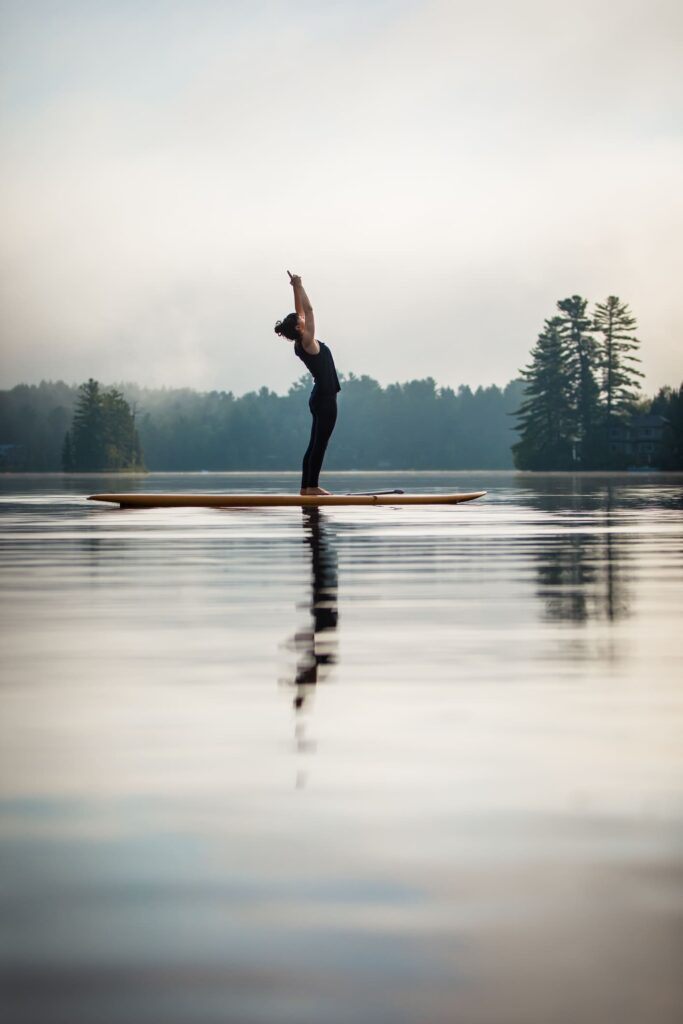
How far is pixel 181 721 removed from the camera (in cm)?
557

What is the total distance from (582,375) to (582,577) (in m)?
150

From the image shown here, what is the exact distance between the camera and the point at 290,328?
24.0m

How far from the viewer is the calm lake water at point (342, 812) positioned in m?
2.92

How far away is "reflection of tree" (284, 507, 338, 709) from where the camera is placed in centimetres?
655

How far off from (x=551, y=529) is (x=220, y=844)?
51.1ft

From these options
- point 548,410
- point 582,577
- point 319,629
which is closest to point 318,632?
point 319,629

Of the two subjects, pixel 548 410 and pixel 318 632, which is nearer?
pixel 318 632

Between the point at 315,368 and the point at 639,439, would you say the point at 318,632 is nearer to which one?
the point at 315,368

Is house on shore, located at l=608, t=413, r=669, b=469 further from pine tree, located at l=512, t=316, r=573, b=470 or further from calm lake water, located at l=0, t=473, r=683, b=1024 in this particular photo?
calm lake water, located at l=0, t=473, r=683, b=1024

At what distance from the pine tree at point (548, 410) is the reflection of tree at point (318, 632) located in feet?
465

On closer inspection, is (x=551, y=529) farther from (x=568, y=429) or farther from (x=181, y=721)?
(x=568, y=429)

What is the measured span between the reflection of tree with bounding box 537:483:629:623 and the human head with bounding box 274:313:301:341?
7.30m

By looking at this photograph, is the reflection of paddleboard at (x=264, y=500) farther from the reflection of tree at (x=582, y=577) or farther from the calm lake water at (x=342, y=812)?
the calm lake water at (x=342, y=812)

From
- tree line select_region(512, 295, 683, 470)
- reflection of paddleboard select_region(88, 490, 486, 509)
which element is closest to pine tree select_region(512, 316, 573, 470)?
tree line select_region(512, 295, 683, 470)
